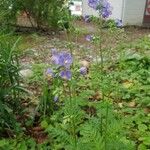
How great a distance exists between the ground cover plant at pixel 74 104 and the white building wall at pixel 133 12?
5743 mm

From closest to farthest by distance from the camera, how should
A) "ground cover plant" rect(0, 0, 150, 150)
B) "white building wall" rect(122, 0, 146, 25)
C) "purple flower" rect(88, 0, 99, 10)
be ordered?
"ground cover plant" rect(0, 0, 150, 150)
"purple flower" rect(88, 0, 99, 10)
"white building wall" rect(122, 0, 146, 25)

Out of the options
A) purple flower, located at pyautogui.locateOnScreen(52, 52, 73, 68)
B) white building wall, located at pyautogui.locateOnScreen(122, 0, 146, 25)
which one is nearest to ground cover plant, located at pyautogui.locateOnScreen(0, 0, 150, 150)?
purple flower, located at pyautogui.locateOnScreen(52, 52, 73, 68)

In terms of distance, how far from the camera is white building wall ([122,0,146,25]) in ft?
35.1

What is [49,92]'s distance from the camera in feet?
11.9

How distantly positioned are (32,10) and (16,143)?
5.27 metres

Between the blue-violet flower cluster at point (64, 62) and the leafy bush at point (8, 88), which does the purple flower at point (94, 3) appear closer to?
the blue-violet flower cluster at point (64, 62)

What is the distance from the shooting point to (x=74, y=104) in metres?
2.84

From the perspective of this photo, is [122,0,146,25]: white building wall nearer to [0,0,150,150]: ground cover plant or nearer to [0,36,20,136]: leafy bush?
[0,0,150,150]: ground cover plant

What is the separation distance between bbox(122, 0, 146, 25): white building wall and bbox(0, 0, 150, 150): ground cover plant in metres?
5.74

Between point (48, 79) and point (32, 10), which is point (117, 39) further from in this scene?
point (48, 79)

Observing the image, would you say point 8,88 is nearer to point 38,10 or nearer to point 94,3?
point 94,3

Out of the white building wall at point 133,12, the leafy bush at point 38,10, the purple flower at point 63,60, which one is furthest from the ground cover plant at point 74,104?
the white building wall at point 133,12

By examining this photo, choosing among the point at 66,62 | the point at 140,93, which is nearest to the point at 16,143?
the point at 66,62

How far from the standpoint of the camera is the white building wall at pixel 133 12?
10.7m
